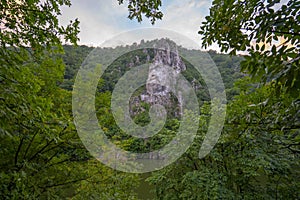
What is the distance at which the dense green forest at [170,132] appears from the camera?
114 centimetres

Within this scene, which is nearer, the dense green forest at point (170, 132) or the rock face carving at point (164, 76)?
Answer: the dense green forest at point (170, 132)

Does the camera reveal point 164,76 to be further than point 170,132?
Yes

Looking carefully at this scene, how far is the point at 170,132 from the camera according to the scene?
6492 mm

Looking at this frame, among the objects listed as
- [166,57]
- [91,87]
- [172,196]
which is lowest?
[172,196]

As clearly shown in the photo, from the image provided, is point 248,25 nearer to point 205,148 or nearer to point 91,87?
point 91,87

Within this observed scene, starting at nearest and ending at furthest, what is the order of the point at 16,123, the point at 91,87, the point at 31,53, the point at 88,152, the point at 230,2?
1. the point at 230,2
2. the point at 16,123
3. the point at 31,53
4. the point at 88,152
5. the point at 91,87

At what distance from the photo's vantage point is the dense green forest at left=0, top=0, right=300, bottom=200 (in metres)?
1.14

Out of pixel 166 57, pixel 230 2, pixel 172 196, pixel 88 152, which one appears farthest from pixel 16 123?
pixel 166 57

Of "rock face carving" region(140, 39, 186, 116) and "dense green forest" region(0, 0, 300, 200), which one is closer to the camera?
"dense green forest" region(0, 0, 300, 200)

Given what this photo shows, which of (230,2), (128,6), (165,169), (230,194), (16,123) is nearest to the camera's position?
(230,2)

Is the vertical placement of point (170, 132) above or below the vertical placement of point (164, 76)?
below

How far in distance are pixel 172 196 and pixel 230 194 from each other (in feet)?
5.11

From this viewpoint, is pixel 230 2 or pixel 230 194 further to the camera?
pixel 230 194

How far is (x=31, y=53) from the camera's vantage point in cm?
223
